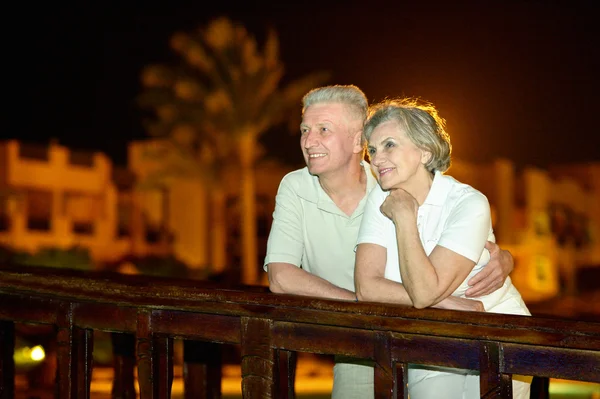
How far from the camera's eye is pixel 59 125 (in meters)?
35.9

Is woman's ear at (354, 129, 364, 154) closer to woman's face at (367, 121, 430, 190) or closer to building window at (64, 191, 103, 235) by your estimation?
woman's face at (367, 121, 430, 190)

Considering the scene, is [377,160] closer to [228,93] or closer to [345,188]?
[345,188]

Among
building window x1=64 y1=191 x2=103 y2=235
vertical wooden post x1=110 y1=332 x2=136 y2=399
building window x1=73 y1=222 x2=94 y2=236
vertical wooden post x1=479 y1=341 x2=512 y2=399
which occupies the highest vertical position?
building window x1=64 y1=191 x2=103 y2=235

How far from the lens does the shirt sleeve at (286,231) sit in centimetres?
322

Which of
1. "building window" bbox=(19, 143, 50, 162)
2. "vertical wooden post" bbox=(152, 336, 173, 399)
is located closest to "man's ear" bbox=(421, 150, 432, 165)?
"vertical wooden post" bbox=(152, 336, 173, 399)

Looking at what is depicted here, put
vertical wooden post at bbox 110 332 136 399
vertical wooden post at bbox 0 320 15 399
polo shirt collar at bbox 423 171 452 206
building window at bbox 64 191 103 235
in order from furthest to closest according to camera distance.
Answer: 1. building window at bbox 64 191 103 235
2. vertical wooden post at bbox 110 332 136 399
3. vertical wooden post at bbox 0 320 15 399
4. polo shirt collar at bbox 423 171 452 206

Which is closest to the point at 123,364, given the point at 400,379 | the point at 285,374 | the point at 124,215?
the point at 285,374

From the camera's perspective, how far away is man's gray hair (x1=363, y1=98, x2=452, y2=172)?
2777 mm

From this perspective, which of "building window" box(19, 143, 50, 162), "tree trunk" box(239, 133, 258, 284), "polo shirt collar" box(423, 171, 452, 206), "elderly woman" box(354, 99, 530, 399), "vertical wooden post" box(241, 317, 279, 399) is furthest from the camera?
"building window" box(19, 143, 50, 162)

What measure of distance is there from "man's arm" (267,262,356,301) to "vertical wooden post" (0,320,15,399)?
948 mm

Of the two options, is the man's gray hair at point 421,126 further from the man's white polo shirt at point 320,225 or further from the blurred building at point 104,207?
the blurred building at point 104,207

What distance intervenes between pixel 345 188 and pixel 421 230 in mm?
718

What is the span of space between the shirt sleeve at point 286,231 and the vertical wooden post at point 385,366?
1004mm

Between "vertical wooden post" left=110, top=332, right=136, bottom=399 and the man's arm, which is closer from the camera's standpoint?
the man's arm
